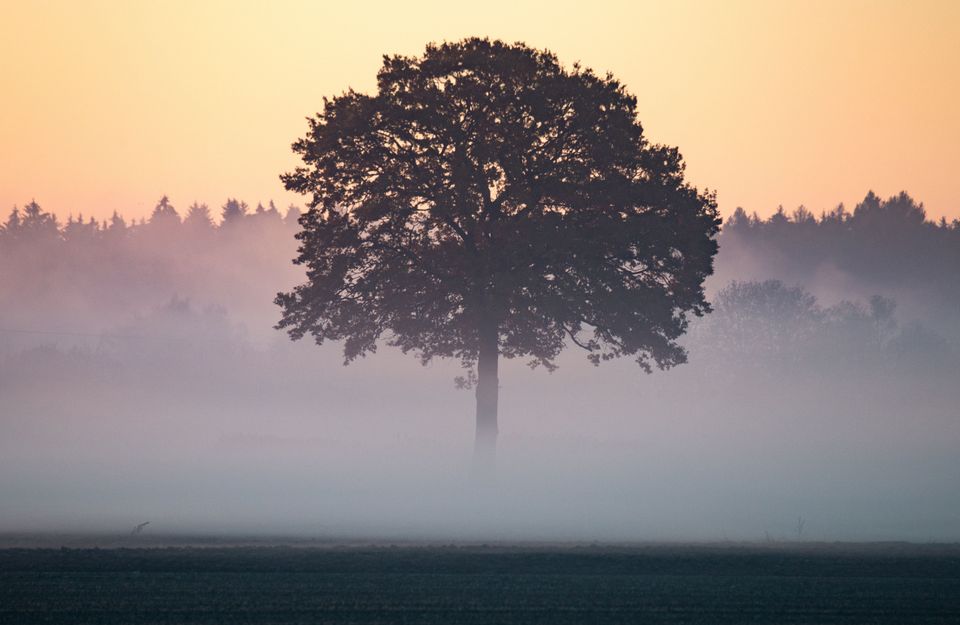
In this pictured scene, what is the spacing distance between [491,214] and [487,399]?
596 centimetres

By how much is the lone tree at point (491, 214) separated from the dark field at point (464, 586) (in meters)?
14.3

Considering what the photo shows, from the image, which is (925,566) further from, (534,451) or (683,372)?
(683,372)

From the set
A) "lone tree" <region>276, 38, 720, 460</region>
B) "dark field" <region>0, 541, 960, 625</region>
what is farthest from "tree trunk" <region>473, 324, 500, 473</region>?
"dark field" <region>0, 541, 960, 625</region>

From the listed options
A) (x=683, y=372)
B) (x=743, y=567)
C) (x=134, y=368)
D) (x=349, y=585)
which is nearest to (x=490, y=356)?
(x=743, y=567)

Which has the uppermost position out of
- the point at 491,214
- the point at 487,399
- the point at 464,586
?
the point at 491,214

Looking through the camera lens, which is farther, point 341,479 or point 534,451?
point 534,451

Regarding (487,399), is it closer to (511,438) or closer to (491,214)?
(491,214)

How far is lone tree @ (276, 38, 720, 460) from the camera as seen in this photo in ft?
126

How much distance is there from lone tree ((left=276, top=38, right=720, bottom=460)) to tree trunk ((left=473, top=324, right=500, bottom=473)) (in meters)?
0.05

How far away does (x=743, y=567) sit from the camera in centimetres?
2286

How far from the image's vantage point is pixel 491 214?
38.9 metres

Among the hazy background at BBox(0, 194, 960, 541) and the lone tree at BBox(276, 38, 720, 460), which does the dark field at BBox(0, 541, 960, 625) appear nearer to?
the hazy background at BBox(0, 194, 960, 541)

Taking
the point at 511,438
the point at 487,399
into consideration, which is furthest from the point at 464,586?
the point at 511,438

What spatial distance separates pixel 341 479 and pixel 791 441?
32.3 meters
